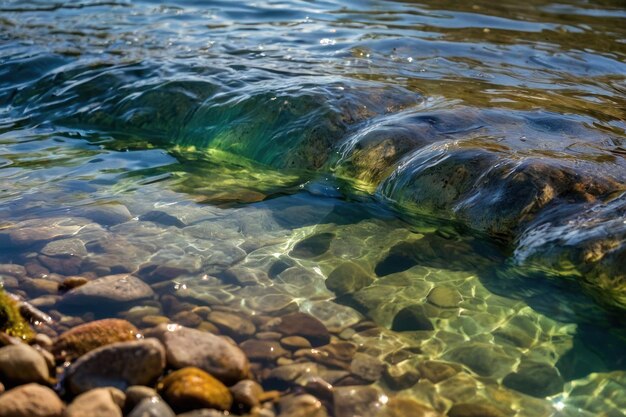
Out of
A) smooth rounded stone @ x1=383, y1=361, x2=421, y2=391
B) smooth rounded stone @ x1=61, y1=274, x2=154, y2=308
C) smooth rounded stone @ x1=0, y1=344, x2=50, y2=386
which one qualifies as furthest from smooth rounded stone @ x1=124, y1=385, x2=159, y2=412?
smooth rounded stone @ x1=383, y1=361, x2=421, y2=391

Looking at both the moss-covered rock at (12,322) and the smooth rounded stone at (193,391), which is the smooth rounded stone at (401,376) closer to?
the smooth rounded stone at (193,391)

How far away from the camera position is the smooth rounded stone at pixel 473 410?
9.98ft

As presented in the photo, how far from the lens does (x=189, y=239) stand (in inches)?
177

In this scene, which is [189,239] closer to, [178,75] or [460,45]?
[178,75]

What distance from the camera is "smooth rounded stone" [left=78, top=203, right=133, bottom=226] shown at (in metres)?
4.72

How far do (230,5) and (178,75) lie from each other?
4509 millimetres

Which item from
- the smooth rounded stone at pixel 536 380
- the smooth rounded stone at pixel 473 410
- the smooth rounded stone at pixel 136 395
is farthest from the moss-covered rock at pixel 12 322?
the smooth rounded stone at pixel 536 380

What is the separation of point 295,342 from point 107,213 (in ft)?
6.29

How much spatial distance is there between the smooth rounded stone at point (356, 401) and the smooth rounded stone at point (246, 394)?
0.32 meters

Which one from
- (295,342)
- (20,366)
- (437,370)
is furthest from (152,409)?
(437,370)

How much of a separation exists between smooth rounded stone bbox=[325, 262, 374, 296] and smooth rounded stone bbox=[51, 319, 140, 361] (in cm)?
114

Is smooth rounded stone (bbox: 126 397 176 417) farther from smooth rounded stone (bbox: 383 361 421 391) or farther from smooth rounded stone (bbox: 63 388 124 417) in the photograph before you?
smooth rounded stone (bbox: 383 361 421 391)

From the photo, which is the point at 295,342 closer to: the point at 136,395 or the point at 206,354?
the point at 206,354

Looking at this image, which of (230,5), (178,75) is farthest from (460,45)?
(230,5)
